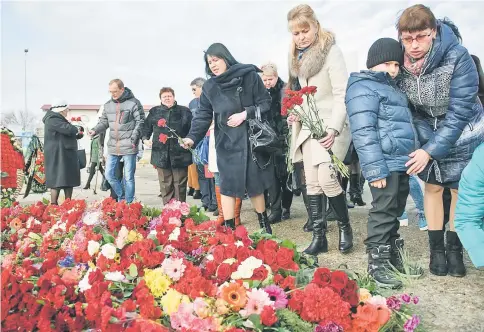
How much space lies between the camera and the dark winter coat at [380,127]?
310 centimetres

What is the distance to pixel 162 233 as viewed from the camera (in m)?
3.03

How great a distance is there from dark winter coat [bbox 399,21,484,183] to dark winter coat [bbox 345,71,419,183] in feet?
0.55

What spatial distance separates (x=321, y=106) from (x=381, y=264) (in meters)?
1.43

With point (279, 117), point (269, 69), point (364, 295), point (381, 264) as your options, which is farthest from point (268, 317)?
point (269, 69)

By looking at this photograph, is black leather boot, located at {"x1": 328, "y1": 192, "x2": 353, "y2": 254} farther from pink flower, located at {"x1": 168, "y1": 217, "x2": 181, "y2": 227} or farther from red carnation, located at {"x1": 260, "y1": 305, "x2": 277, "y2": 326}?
red carnation, located at {"x1": 260, "y1": 305, "x2": 277, "y2": 326}

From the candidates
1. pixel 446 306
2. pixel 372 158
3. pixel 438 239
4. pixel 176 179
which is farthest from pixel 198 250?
pixel 176 179

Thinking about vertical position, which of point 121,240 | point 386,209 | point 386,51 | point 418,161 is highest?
point 386,51

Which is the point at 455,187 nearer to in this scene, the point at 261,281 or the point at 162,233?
the point at 261,281

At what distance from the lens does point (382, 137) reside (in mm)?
3146

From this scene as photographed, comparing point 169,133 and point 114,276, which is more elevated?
point 169,133

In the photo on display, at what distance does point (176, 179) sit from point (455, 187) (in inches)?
154

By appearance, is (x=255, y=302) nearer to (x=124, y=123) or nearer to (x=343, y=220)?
(x=343, y=220)

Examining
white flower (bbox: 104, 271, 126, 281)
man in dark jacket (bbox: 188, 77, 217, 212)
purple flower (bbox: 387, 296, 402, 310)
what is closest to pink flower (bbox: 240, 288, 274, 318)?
purple flower (bbox: 387, 296, 402, 310)

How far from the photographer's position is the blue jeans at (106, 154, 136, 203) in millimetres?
6727
